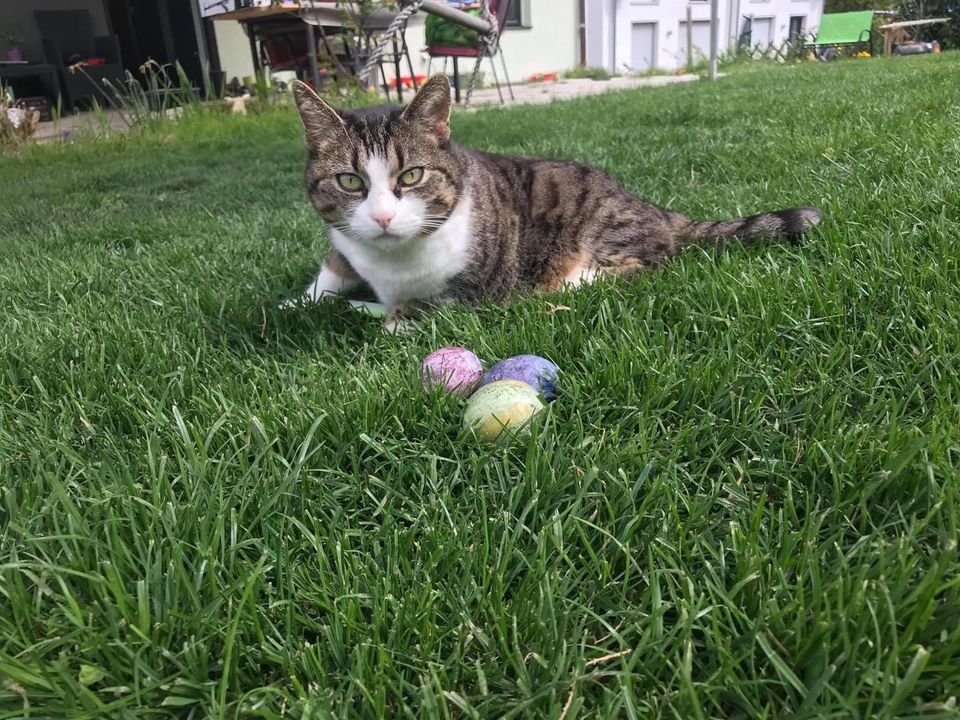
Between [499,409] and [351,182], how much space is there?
1.09 meters

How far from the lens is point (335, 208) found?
2256 mm

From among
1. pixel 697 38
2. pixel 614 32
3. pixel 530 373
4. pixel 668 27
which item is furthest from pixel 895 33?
pixel 530 373

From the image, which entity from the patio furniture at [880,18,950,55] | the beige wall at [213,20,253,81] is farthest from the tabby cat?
the patio furniture at [880,18,950,55]

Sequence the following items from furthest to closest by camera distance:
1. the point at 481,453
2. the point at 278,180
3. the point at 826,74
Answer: the point at 826,74 < the point at 278,180 < the point at 481,453

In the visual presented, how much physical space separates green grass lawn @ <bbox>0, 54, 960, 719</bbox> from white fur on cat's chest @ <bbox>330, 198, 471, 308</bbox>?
17 centimetres

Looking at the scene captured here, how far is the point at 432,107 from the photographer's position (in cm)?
227

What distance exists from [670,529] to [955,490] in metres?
0.45

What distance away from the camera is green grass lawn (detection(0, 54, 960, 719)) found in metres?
0.92

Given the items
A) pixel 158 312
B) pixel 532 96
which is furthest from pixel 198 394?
pixel 532 96

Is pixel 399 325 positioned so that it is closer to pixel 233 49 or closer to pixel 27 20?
pixel 233 49

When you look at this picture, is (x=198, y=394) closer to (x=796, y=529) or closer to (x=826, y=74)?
(x=796, y=529)

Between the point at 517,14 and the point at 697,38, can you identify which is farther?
the point at 697,38

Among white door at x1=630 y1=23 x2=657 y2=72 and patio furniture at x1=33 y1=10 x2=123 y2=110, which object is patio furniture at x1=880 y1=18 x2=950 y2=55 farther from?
patio furniture at x1=33 y1=10 x2=123 y2=110

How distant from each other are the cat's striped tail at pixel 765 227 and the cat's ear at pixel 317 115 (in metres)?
1.29
